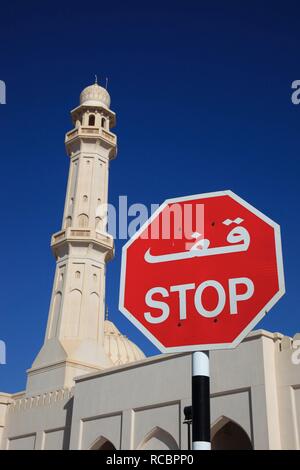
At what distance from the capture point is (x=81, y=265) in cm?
2480

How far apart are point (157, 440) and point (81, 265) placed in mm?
10005

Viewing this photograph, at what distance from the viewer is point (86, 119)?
2966 centimetres

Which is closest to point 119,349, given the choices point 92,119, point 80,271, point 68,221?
point 80,271

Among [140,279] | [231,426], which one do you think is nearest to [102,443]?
[231,426]

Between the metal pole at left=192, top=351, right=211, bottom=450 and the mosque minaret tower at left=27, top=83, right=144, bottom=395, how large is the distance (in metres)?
21.0

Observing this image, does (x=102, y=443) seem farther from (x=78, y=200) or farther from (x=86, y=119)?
(x=86, y=119)

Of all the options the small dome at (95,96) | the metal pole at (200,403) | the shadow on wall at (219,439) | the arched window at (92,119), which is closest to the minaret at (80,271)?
the arched window at (92,119)

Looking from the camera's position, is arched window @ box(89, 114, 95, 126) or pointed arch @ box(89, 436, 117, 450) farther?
arched window @ box(89, 114, 95, 126)

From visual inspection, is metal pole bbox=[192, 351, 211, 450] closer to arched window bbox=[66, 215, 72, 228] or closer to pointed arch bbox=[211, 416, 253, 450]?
pointed arch bbox=[211, 416, 253, 450]

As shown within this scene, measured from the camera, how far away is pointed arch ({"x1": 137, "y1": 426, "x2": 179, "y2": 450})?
16.7 meters

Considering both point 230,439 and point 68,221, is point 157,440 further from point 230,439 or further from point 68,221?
point 68,221

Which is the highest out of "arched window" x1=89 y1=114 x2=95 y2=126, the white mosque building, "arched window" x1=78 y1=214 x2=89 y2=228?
"arched window" x1=89 y1=114 x2=95 y2=126

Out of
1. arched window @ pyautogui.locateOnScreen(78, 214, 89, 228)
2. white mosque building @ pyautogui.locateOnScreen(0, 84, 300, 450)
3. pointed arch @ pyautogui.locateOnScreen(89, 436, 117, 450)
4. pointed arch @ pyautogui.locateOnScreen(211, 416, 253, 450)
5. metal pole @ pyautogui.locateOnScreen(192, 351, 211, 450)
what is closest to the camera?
metal pole @ pyautogui.locateOnScreen(192, 351, 211, 450)

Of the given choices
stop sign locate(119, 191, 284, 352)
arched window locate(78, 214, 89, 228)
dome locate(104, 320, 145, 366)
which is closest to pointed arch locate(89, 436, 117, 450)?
arched window locate(78, 214, 89, 228)
